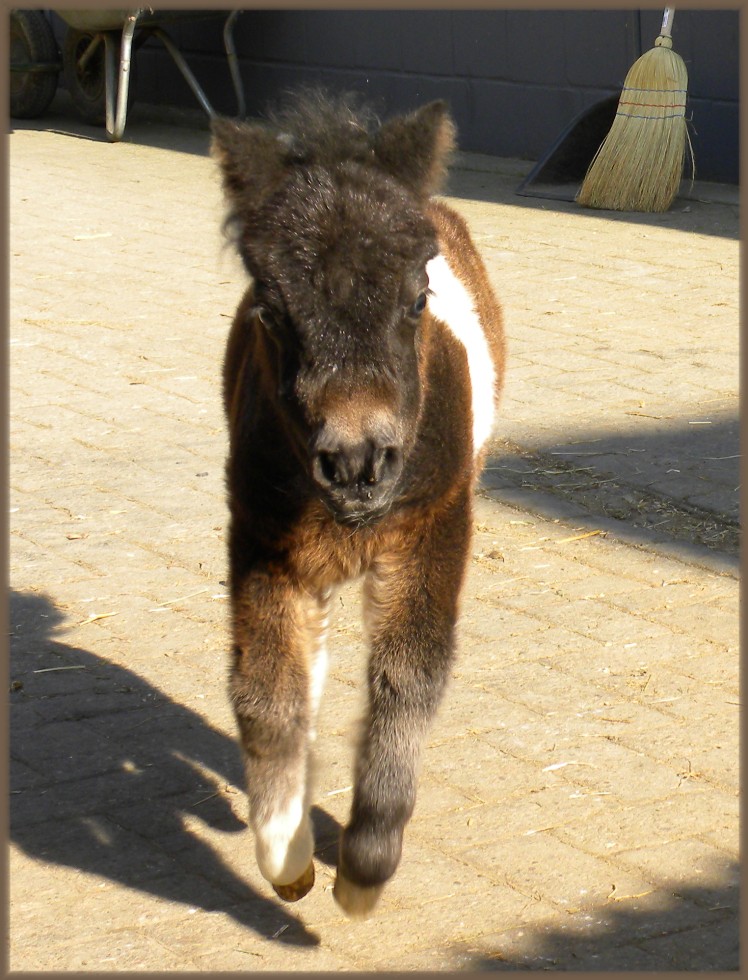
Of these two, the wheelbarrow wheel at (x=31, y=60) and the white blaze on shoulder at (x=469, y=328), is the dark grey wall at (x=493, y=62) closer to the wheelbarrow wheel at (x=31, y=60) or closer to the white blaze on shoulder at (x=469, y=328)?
the wheelbarrow wheel at (x=31, y=60)

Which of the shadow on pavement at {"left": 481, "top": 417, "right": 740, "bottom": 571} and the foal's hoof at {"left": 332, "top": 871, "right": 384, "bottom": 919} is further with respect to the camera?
the shadow on pavement at {"left": 481, "top": 417, "right": 740, "bottom": 571}

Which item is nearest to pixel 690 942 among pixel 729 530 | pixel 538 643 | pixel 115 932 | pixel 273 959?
pixel 273 959

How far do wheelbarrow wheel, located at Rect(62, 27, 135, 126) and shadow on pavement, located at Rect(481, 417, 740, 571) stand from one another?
407 inches

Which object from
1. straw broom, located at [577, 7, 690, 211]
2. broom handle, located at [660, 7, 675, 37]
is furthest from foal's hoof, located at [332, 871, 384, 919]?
broom handle, located at [660, 7, 675, 37]

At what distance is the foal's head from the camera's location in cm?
288

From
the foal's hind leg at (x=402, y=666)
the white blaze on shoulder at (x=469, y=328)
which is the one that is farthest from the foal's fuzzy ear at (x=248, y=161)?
the foal's hind leg at (x=402, y=666)

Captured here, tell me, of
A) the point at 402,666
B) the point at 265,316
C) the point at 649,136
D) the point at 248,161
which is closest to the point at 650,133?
the point at 649,136

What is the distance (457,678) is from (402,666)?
3.67 feet

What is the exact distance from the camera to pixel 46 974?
310cm

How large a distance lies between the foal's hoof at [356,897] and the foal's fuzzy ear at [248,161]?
1.58 meters

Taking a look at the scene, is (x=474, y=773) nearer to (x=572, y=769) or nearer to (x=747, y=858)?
(x=572, y=769)

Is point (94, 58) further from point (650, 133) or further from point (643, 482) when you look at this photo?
point (643, 482)

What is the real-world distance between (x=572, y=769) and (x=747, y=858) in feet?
1.98

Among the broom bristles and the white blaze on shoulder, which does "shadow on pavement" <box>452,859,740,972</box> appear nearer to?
the white blaze on shoulder
